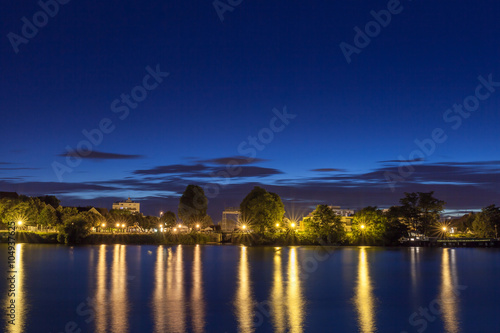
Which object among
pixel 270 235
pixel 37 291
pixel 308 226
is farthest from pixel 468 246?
pixel 37 291

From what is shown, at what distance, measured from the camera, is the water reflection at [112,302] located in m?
20.9

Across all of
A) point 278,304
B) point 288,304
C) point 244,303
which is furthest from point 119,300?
point 288,304

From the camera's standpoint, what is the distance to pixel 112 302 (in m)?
26.6

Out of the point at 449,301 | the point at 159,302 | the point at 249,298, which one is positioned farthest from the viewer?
the point at 449,301

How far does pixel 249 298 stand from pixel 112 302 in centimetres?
818

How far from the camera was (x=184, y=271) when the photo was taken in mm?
42906

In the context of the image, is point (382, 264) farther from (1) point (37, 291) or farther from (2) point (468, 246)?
(2) point (468, 246)

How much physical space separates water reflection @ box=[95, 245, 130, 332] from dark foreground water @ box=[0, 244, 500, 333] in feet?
0.17

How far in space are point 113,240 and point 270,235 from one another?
31908 millimetres

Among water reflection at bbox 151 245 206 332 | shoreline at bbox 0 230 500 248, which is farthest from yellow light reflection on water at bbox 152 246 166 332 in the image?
shoreline at bbox 0 230 500 248

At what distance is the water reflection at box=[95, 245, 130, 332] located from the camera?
68.5 ft

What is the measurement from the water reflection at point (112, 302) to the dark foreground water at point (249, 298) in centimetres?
5

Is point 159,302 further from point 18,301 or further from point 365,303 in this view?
point 365,303

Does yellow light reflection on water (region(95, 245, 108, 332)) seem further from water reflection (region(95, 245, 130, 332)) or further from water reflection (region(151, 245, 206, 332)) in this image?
water reflection (region(151, 245, 206, 332))
